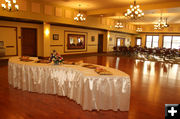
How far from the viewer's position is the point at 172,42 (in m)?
19.9

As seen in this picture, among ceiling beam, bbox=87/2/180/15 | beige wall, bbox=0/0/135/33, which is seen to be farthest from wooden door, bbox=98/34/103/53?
ceiling beam, bbox=87/2/180/15

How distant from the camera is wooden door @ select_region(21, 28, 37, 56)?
33.7 ft

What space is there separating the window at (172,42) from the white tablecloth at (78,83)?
19.5 m

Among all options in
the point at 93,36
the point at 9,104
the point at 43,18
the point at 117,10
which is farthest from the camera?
the point at 93,36

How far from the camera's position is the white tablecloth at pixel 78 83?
2986 millimetres

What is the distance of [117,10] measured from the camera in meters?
10.6

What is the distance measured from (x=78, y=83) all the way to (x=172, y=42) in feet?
66.6

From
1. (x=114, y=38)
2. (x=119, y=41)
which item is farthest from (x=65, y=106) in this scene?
(x=119, y=41)

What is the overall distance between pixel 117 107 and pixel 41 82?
2077 mm

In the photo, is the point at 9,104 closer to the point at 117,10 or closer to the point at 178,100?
the point at 178,100

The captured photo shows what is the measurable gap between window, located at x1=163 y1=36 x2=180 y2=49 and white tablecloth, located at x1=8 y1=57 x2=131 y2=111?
19.5 metres

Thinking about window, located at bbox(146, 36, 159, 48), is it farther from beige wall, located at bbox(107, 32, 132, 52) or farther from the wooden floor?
the wooden floor

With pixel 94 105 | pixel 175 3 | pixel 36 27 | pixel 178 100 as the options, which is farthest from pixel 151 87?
pixel 36 27

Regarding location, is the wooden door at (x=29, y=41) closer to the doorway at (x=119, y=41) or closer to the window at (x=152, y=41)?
the doorway at (x=119, y=41)
